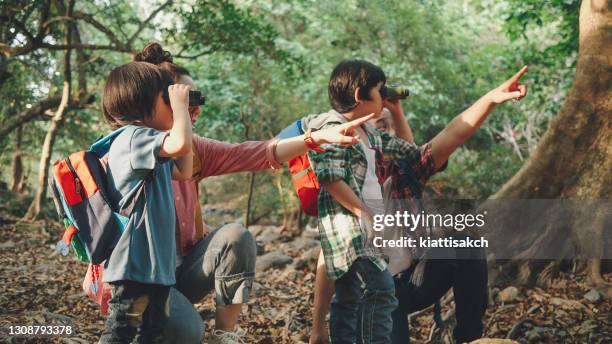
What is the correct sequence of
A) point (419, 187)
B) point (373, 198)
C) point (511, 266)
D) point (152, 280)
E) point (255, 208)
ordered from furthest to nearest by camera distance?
point (255, 208) < point (511, 266) < point (419, 187) < point (373, 198) < point (152, 280)

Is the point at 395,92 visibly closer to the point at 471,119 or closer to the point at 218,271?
the point at 471,119

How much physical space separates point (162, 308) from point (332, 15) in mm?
11305

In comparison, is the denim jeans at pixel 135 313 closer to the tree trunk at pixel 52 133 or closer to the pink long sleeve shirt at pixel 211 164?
the pink long sleeve shirt at pixel 211 164

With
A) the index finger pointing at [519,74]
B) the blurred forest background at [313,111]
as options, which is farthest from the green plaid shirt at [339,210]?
the blurred forest background at [313,111]

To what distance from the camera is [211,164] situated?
2680mm

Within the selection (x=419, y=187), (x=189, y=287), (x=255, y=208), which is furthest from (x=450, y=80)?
(x=189, y=287)

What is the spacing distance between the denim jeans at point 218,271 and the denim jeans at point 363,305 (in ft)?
1.69

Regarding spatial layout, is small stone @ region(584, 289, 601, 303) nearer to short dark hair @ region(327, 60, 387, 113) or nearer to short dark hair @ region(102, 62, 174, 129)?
short dark hair @ region(327, 60, 387, 113)

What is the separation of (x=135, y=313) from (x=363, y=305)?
40.5 inches

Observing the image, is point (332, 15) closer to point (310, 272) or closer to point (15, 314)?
point (310, 272)

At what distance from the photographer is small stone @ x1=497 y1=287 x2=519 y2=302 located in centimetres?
432

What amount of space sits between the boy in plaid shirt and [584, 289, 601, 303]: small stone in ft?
5.77

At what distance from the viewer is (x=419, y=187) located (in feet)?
10.7

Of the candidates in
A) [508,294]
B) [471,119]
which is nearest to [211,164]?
[471,119]
